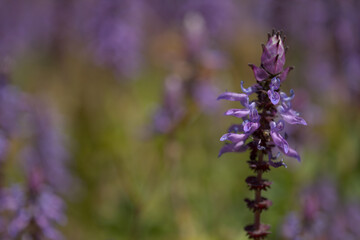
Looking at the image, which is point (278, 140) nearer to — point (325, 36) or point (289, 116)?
point (289, 116)

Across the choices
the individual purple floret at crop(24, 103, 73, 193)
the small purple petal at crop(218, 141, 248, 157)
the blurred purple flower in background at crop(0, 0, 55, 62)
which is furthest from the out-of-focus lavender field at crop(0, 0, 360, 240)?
the small purple petal at crop(218, 141, 248, 157)

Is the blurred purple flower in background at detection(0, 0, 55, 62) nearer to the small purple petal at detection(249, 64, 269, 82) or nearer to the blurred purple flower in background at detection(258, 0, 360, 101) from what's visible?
the blurred purple flower in background at detection(258, 0, 360, 101)

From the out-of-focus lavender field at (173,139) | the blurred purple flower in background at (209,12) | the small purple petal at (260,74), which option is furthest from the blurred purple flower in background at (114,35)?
the small purple petal at (260,74)

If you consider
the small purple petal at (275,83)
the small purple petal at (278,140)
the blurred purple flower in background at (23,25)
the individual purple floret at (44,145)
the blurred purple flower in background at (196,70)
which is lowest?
the small purple petal at (278,140)

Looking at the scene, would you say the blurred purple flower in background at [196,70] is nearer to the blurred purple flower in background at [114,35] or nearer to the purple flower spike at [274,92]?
the blurred purple flower in background at [114,35]

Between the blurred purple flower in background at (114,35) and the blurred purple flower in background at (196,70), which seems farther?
the blurred purple flower in background at (114,35)
